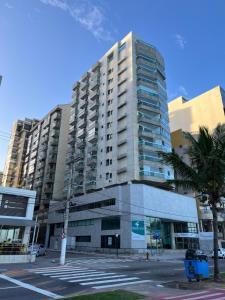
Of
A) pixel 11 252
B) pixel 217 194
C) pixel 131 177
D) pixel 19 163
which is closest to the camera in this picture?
pixel 217 194

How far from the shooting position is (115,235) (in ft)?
160

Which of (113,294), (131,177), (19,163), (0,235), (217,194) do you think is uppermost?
(19,163)

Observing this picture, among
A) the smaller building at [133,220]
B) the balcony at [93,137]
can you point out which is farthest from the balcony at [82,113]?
the smaller building at [133,220]

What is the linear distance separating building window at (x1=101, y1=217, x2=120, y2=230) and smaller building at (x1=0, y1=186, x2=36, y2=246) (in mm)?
17931

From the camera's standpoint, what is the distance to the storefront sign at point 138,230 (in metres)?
46.4

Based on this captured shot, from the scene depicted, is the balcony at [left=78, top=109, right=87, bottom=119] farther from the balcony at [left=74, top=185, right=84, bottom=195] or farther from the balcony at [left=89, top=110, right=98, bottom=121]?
the balcony at [left=74, top=185, right=84, bottom=195]

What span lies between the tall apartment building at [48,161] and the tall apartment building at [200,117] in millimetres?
34750

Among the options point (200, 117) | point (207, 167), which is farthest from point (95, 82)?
point (207, 167)

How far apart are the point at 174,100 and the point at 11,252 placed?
83942mm

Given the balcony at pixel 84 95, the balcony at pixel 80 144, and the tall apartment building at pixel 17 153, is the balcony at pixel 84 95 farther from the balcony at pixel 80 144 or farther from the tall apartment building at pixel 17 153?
the tall apartment building at pixel 17 153

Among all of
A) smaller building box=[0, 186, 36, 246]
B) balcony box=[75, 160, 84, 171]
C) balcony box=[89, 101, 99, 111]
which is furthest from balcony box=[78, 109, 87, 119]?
smaller building box=[0, 186, 36, 246]

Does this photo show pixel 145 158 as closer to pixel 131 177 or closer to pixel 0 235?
pixel 131 177

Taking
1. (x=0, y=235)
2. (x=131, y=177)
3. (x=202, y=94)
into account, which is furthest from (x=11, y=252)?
(x=202, y=94)

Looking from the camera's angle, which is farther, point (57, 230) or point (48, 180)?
point (48, 180)
